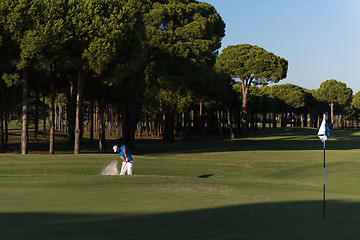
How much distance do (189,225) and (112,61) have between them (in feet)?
89.5

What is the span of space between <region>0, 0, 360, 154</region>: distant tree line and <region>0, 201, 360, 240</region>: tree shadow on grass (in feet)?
79.0

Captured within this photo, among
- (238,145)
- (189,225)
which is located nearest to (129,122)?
(238,145)

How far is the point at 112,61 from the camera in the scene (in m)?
36.2

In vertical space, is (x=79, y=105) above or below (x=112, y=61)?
below

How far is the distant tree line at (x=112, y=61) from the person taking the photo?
109ft

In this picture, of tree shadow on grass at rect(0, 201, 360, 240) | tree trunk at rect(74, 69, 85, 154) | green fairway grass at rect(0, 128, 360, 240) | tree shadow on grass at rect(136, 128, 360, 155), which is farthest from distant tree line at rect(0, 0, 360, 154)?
tree shadow on grass at rect(0, 201, 360, 240)

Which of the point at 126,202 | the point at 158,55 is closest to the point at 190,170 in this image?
the point at 126,202

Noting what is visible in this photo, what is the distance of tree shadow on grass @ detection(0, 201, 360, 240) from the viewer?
9.22 meters

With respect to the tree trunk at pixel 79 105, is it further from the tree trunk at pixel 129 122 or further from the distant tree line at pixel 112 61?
the tree trunk at pixel 129 122

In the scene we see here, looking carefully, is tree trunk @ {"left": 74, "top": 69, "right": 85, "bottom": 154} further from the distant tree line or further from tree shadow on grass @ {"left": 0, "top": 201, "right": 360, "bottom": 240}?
tree shadow on grass @ {"left": 0, "top": 201, "right": 360, "bottom": 240}

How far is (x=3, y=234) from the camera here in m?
8.56

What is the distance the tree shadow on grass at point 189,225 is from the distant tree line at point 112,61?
2407 cm

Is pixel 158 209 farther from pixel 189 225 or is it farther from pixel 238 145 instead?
pixel 238 145

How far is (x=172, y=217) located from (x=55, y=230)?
11.2 ft
